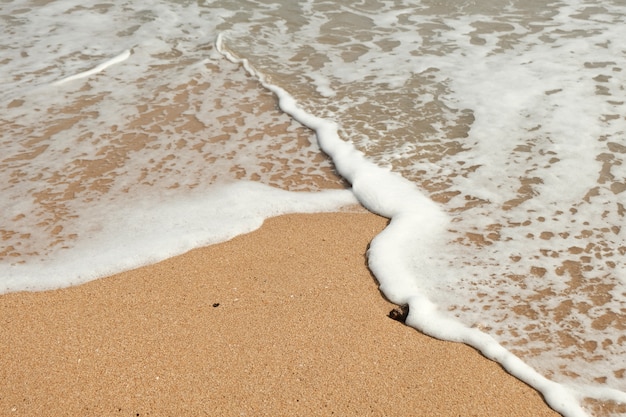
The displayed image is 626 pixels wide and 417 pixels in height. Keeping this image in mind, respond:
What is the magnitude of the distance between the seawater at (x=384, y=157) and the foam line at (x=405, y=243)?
0.03 feet

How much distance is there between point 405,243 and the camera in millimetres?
3406

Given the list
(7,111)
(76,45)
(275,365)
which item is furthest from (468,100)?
(76,45)

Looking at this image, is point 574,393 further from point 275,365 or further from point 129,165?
point 129,165

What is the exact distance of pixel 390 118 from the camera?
487 centimetres

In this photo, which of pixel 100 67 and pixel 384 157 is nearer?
pixel 384 157

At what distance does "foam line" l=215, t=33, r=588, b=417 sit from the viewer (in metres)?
2.57

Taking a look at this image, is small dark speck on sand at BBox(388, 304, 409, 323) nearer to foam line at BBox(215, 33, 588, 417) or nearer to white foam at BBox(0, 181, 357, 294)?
foam line at BBox(215, 33, 588, 417)

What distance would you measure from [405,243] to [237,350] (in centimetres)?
111

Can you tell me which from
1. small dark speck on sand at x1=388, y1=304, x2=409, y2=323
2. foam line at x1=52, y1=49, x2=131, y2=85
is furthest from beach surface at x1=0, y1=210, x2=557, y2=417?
foam line at x1=52, y1=49, x2=131, y2=85

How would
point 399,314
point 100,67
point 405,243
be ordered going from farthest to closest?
point 100,67
point 405,243
point 399,314

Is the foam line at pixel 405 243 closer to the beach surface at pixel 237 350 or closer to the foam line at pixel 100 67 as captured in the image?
the beach surface at pixel 237 350

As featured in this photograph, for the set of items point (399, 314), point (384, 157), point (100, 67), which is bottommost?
point (100, 67)

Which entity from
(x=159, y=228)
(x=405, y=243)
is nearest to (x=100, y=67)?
(x=159, y=228)

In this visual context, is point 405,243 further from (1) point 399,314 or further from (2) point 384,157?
(2) point 384,157
